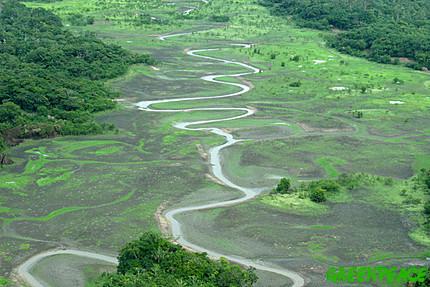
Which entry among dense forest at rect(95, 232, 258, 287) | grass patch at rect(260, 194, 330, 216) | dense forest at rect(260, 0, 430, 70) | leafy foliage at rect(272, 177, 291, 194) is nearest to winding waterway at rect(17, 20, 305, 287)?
leafy foliage at rect(272, 177, 291, 194)

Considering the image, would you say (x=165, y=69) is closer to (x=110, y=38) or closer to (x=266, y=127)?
(x=110, y=38)

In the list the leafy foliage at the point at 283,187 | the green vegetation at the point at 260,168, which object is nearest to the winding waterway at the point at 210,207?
the green vegetation at the point at 260,168

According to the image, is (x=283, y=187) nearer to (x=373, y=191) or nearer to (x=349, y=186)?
(x=349, y=186)

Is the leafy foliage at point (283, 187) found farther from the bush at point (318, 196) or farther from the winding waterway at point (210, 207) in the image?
the bush at point (318, 196)

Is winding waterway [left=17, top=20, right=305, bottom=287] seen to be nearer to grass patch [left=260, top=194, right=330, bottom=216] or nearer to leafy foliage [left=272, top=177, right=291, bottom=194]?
leafy foliage [left=272, top=177, right=291, bottom=194]

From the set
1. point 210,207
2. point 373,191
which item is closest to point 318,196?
point 373,191

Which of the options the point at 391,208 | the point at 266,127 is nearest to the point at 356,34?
the point at 266,127
